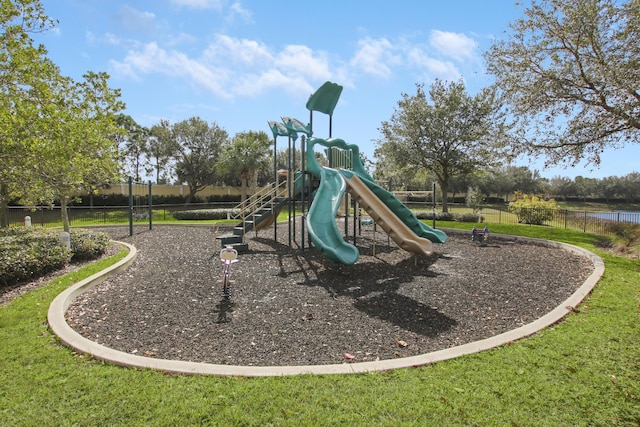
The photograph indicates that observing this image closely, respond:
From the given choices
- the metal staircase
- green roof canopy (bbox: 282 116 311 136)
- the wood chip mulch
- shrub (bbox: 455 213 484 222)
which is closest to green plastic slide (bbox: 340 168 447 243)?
the wood chip mulch

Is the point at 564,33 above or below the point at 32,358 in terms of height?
above

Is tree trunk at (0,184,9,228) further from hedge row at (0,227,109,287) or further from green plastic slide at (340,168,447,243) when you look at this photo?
green plastic slide at (340,168,447,243)

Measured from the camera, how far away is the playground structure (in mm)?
8773

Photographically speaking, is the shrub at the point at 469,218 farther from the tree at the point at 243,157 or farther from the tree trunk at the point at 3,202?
the tree trunk at the point at 3,202

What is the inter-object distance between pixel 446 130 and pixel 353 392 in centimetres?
2340

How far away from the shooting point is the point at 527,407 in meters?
3.28

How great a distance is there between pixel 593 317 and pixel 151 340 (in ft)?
22.7

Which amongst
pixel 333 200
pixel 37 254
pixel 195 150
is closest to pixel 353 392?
pixel 333 200

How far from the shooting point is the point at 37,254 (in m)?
8.17

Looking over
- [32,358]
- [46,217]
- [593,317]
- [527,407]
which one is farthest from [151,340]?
[46,217]

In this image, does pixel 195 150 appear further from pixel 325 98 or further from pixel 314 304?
pixel 314 304

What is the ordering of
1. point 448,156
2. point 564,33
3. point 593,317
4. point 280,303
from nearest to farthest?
point 593,317
point 280,303
point 564,33
point 448,156

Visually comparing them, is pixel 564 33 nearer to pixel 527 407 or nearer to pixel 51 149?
pixel 527 407

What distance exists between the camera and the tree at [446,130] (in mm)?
23812
